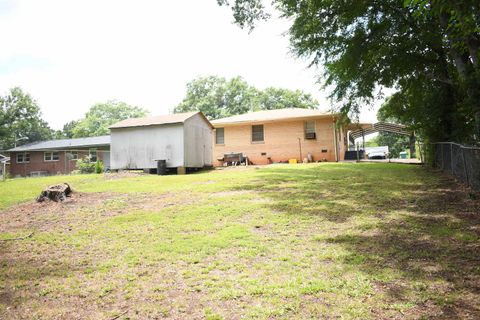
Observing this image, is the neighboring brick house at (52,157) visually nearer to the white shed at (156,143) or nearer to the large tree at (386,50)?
the white shed at (156,143)

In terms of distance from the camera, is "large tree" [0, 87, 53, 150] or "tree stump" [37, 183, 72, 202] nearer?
"tree stump" [37, 183, 72, 202]

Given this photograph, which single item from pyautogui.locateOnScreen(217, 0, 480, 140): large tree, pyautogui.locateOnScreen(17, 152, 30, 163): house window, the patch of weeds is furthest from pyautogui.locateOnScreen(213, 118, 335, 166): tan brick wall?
pyautogui.locateOnScreen(17, 152, 30, 163): house window

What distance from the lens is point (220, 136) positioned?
2580 cm

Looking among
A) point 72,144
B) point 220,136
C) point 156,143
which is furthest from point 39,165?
point 156,143

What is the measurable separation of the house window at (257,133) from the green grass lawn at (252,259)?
16855mm

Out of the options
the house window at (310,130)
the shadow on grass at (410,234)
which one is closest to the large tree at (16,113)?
the house window at (310,130)

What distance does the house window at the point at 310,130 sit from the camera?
75.1 ft

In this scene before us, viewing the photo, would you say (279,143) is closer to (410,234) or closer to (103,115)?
(410,234)

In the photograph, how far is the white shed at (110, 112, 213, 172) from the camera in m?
18.4

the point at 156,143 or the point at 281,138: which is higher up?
the point at 281,138

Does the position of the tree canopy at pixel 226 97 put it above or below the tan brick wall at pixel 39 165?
above

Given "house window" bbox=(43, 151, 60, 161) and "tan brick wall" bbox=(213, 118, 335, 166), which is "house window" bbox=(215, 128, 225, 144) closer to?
"tan brick wall" bbox=(213, 118, 335, 166)

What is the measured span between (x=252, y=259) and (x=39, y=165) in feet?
132

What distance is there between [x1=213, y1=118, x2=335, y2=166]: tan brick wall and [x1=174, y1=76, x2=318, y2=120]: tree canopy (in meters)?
29.9
